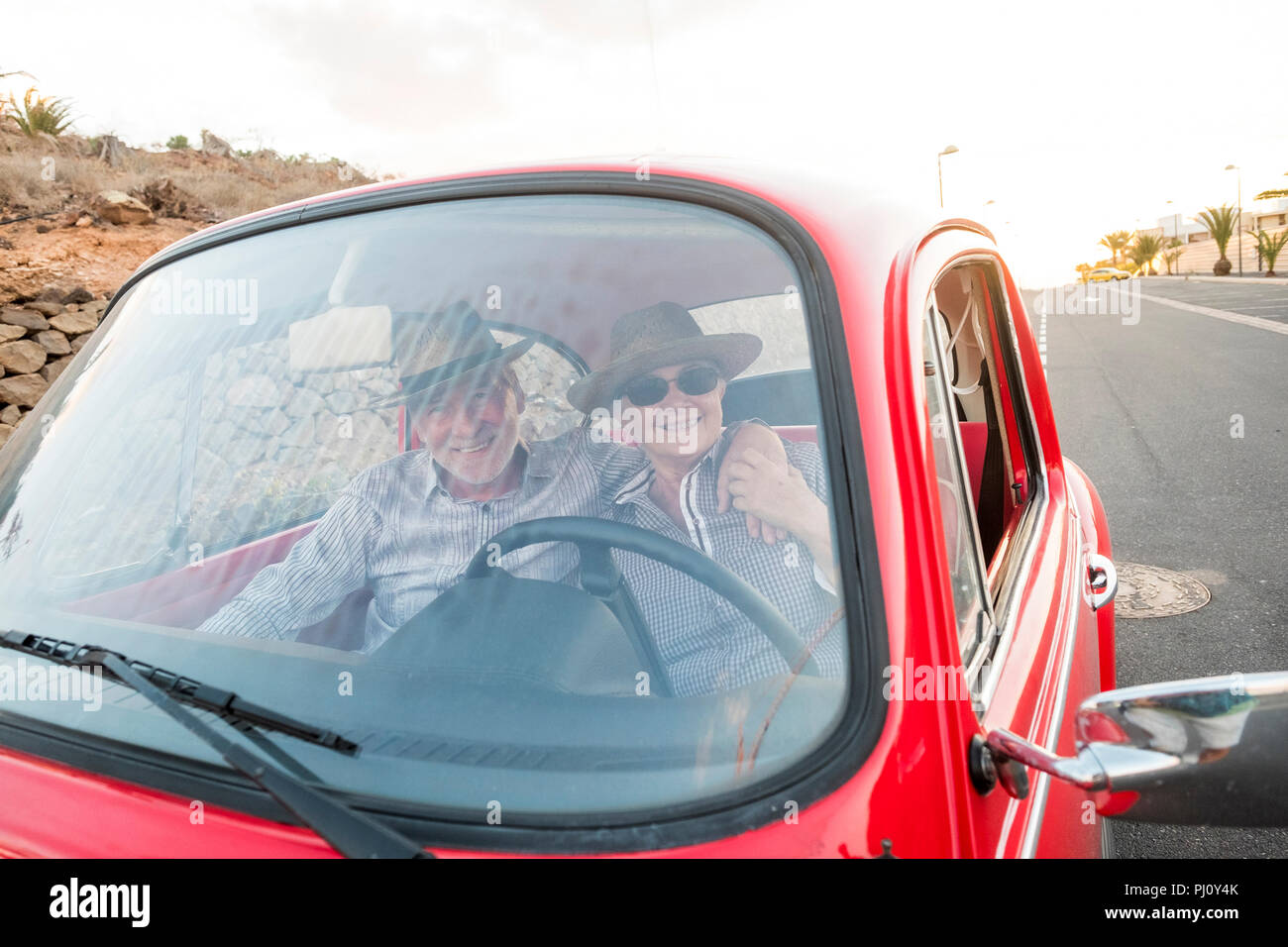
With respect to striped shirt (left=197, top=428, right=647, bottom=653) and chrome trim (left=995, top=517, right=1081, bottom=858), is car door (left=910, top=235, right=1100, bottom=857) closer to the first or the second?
chrome trim (left=995, top=517, right=1081, bottom=858)

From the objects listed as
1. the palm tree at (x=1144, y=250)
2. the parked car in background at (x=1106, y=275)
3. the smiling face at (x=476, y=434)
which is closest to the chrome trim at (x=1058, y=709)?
the smiling face at (x=476, y=434)

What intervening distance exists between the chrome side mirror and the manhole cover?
3.78m

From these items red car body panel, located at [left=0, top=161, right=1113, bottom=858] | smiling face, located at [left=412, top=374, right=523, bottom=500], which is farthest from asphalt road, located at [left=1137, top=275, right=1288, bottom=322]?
smiling face, located at [left=412, top=374, right=523, bottom=500]

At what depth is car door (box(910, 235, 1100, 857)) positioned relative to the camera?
1.21 metres

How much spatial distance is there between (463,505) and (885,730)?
80 cm

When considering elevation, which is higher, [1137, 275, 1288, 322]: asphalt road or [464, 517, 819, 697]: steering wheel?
[1137, 275, 1288, 322]: asphalt road

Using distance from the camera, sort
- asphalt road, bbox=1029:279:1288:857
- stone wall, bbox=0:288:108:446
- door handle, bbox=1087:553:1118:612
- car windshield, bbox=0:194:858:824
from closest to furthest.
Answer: car windshield, bbox=0:194:858:824 < door handle, bbox=1087:553:1118:612 < asphalt road, bbox=1029:279:1288:857 < stone wall, bbox=0:288:108:446

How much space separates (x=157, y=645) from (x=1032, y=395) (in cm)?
215

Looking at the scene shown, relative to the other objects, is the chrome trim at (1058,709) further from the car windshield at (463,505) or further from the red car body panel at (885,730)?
the car windshield at (463,505)

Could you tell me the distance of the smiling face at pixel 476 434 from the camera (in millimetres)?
1569

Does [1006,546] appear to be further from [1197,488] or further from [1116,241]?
[1116,241]

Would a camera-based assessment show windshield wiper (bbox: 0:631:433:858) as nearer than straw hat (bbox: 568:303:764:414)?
Yes
